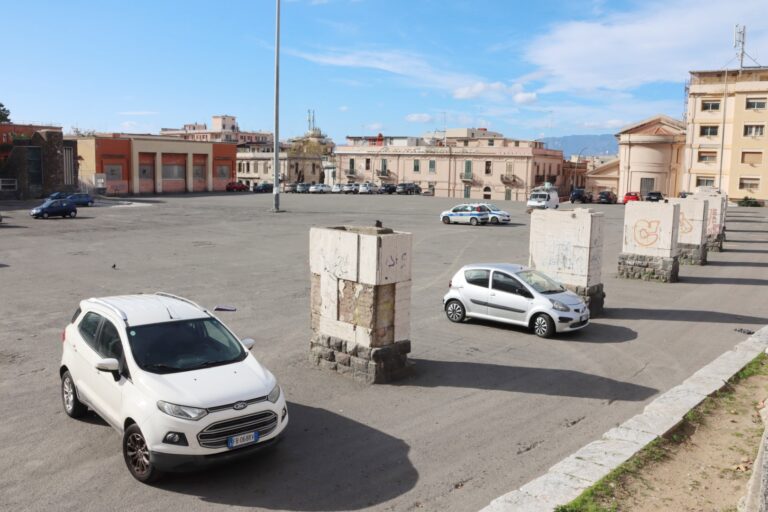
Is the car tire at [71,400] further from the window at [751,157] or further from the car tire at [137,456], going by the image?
the window at [751,157]

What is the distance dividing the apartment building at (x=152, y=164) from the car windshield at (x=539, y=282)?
5727cm

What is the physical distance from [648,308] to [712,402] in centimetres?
910

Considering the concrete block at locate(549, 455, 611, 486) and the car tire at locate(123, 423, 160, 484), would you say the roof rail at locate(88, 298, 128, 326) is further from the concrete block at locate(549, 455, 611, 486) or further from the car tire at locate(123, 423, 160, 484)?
the concrete block at locate(549, 455, 611, 486)

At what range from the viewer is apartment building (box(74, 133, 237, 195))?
211 ft

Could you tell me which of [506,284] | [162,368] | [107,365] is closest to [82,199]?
[506,284]

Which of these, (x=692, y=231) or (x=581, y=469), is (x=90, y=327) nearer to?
(x=581, y=469)

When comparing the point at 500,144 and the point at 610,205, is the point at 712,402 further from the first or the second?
the point at 500,144

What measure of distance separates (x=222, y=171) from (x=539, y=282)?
2657 inches

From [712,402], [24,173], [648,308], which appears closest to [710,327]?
[648,308]

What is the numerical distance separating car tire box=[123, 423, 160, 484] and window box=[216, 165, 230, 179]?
2862 inches

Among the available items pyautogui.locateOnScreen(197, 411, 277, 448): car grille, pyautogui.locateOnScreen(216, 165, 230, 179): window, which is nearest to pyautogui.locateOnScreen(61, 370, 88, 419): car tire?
pyautogui.locateOnScreen(197, 411, 277, 448): car grille

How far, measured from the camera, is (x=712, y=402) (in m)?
10.4

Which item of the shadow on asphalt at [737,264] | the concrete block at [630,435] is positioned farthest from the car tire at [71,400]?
the shadow on asphalt at [737,264]

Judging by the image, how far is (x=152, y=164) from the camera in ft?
230
